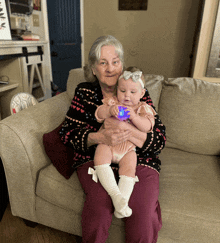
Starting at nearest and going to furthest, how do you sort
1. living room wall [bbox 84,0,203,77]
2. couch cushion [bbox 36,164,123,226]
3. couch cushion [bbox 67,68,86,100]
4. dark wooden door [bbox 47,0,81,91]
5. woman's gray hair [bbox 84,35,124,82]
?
couch cushion [bbox 36,164,123,226]
woman's gray hair [bbox 84,35,124,82]
couch cushion [bbox 67,68,86,100]
dark wooden door [bbox 47,0,81,91]
living room wall [bbox 84,0,203,77]

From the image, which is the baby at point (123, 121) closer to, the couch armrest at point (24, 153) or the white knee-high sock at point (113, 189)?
the white knee-high sock at point (113, 189)

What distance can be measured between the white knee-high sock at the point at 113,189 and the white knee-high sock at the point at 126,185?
21 mm

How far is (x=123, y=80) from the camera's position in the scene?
0.99 meters

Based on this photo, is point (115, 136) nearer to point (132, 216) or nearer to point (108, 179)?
point (108, 179)

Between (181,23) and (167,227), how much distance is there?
10.6ft

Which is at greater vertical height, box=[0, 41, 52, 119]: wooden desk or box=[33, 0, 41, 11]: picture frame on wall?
box=[33, 0, 41, 11]: picture frame on wall

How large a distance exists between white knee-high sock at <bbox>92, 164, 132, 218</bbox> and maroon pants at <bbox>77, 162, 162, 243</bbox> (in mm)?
42

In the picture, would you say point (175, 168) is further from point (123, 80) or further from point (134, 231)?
point (123, 80)

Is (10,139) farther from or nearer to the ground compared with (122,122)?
nearer to the ground

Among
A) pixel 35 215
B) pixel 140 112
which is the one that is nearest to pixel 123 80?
pixel 140 112

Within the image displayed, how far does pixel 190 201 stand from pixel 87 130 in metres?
0.64

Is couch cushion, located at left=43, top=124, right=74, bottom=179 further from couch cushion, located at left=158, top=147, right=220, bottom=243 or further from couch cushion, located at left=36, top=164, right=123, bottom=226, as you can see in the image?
couch cushion, located at left=158, top=147, right=220, bottom=243

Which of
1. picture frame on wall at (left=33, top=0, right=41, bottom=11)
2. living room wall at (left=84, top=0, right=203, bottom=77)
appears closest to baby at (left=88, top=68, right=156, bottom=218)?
picture frame on wall at (left=33, top=0, right=41, bottom=11)

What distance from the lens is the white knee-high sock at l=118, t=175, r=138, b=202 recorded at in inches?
34.8
